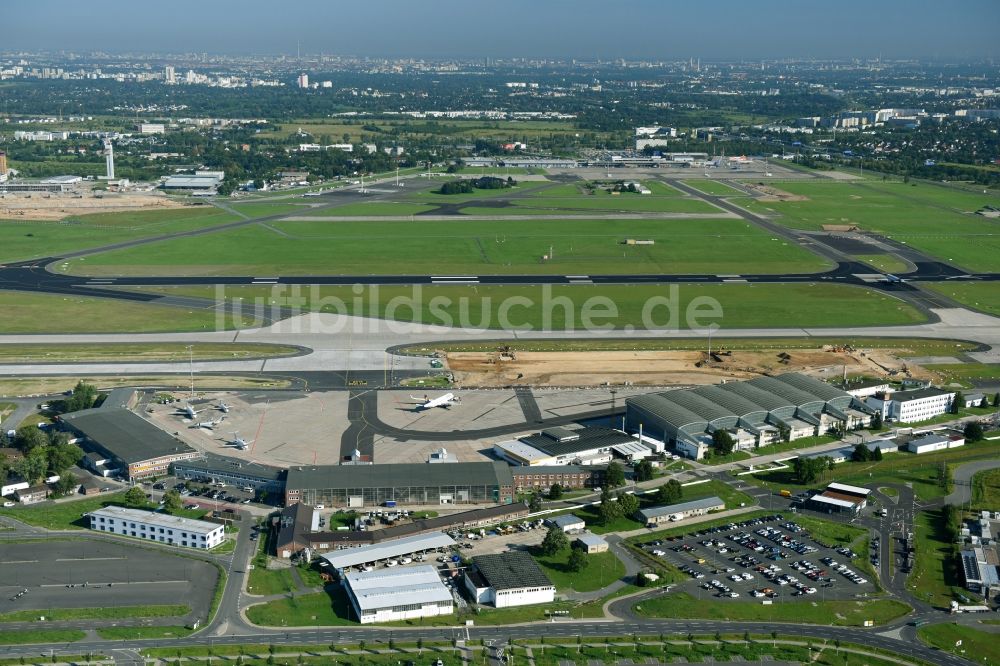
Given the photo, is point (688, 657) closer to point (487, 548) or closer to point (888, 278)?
point (487, 548)

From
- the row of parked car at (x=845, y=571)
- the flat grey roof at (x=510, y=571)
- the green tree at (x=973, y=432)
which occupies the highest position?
the green tree at (x=973, y=432)

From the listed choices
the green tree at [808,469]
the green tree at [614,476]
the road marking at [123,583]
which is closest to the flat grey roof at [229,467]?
the road marking at [123,583]

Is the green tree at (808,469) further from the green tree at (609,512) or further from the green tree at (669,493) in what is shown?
the green tree at (609,512)

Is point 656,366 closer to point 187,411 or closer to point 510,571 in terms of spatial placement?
point 187,411

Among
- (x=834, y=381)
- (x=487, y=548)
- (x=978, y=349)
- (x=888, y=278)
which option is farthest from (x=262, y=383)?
(x=888, y=278)

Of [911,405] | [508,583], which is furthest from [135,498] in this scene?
[911,405]

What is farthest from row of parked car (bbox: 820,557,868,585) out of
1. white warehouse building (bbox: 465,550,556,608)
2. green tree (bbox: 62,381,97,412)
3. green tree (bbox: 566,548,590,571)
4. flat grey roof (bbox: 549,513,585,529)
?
green tree (bbox: 62,381,97,412)

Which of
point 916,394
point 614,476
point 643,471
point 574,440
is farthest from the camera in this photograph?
point 916,394
